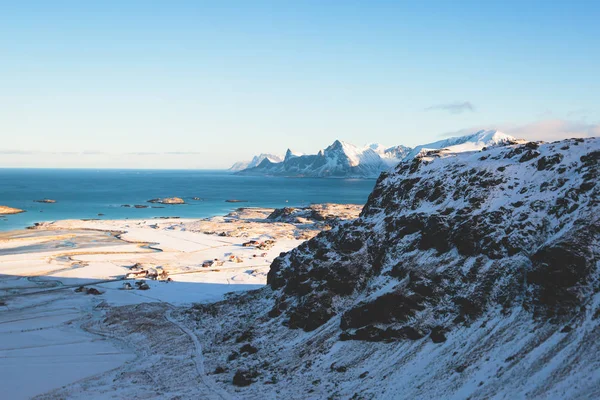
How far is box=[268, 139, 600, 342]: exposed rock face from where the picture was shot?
1082 inches

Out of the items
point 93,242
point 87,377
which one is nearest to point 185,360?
point 87,377

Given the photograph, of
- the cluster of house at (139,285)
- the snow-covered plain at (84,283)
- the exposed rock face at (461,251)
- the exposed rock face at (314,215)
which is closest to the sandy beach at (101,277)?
the snow-covered plain at (84,283)

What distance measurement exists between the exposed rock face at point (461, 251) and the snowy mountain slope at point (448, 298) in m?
0.10

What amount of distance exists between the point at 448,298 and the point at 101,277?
161ft

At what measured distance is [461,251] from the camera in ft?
109

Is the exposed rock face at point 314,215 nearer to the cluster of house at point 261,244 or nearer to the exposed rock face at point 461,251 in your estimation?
the cluster of house at point 261,244

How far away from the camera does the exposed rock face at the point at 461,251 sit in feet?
90.2

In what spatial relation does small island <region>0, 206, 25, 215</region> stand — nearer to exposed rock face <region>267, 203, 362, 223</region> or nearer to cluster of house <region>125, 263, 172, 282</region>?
exposed rock face <region>267, 203, 362, 223</region>

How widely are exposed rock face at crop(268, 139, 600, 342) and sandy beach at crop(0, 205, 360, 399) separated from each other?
485 inches

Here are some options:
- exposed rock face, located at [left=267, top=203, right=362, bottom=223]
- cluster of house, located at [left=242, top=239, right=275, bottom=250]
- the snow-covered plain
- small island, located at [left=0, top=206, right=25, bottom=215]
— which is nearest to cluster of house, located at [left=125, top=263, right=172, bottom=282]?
the snow-covered plain

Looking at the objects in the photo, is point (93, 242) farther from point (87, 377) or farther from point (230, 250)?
point (87, 377)

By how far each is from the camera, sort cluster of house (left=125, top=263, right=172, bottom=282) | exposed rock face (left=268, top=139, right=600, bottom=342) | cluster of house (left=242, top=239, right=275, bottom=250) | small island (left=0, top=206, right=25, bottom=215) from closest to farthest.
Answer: exposed rock face (left=268, top=139, right=600, bottom=342) → cluster of house (left=125, top=263, right=172, bottom=282) → cluster of house (left=242, top=239, right=275, bottom=250) → small island (left=0, top=206, right=25, bottom=215)

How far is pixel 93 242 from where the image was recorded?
9144 cm

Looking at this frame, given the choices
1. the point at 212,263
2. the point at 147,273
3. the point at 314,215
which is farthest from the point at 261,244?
the point at 314,215
